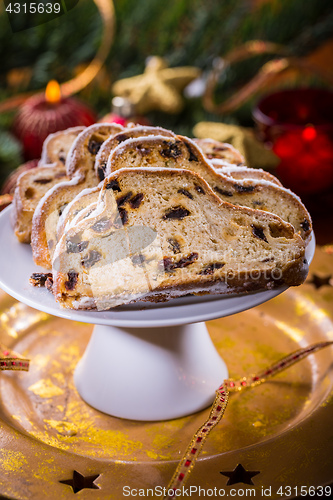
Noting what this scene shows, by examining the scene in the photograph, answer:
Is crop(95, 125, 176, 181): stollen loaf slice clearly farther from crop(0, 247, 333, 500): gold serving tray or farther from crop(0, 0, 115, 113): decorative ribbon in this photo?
crop(0, 0, 115, 113): decorative ribbon

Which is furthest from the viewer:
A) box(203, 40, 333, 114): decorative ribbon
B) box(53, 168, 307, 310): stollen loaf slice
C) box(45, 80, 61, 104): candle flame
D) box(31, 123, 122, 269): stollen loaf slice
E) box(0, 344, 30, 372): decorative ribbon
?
box(203, 40, 333, 114): decorative ribbon

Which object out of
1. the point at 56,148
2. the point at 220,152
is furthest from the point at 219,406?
the point at 56,148

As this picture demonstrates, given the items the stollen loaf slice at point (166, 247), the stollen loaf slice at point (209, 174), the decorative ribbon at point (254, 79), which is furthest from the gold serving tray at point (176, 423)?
the decorative ribbon at point (254, 79)

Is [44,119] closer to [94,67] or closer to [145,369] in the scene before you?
[94,67]

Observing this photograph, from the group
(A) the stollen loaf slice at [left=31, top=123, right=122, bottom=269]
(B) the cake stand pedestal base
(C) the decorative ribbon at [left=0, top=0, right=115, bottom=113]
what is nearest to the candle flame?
(C) the decorative ribbon at [left=0, top=0, right=115, bottom=113]

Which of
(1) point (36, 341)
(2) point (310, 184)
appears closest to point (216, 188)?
(1) point (36, 341)

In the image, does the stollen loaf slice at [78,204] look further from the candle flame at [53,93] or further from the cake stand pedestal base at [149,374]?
the candle flame at [53,93]
